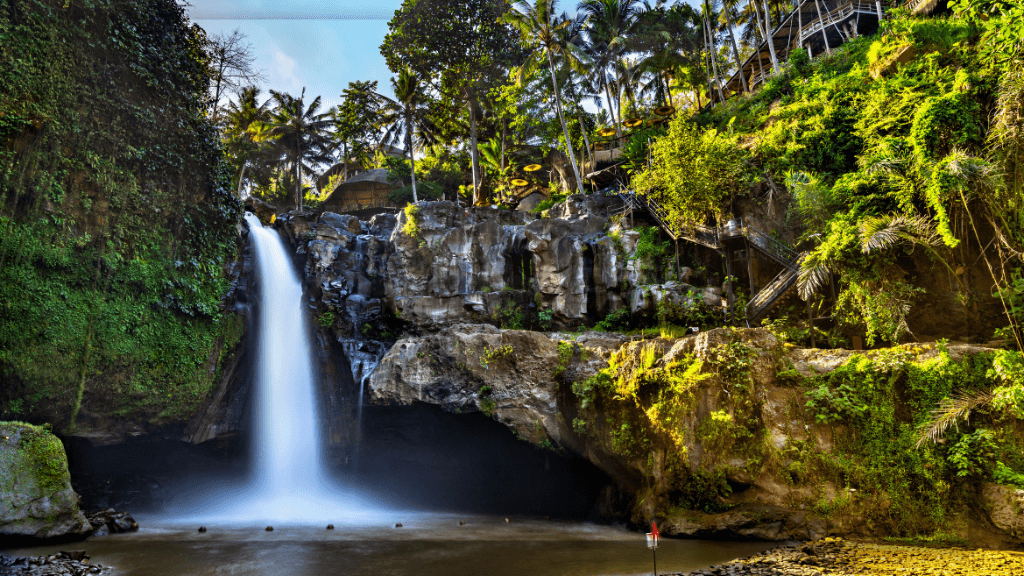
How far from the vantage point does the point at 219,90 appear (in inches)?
911

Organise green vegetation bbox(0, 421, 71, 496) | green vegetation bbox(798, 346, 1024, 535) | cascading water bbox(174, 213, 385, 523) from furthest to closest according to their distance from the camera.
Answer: cascading water bbox(174, 213, 385, 523), green vegetation bbox(0, 421, 71, 496), green vegetation bbox(798, 346, 1024, 535)

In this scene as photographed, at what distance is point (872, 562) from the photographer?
8.41 m

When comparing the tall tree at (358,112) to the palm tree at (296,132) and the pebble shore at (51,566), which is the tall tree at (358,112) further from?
the pebble shore at (51,566)

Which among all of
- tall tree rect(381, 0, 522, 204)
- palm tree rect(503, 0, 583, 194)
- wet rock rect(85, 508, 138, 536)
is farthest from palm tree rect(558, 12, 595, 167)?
wet rock rect(85, 508, 138, 536)

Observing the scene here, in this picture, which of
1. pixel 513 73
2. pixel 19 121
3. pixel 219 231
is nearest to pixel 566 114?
pixel 513 73

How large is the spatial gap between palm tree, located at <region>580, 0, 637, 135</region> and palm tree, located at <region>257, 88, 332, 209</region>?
19.6 meters

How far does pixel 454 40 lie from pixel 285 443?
75.1 ft

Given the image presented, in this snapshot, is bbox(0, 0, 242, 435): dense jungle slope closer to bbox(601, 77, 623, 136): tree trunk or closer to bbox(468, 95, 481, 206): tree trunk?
bbox(468, 95, 481, 206): tree trunk

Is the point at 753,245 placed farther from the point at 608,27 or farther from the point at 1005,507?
the point at 608,27

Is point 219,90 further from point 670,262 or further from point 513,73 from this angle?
point 670,262

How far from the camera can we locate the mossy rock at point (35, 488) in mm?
10953

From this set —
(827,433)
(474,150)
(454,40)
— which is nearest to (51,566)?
(827,433)

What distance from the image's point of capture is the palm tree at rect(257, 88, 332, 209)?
36188mm

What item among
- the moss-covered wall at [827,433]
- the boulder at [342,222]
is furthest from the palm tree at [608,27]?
the moss-covered wall at [827,433]
